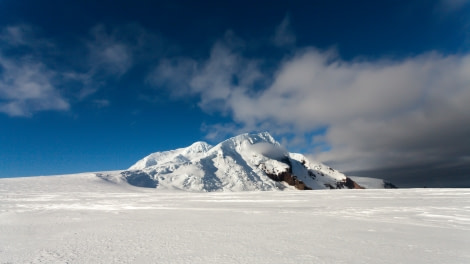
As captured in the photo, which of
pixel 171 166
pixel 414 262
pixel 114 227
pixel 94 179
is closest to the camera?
pixel 414 262

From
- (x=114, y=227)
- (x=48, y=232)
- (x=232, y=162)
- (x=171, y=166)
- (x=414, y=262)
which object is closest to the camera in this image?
(x=414, y=262)

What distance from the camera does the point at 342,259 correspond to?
21.0 feet

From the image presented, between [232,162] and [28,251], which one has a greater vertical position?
[232,162]

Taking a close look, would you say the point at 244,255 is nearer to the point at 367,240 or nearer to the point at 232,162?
the point at 367,240

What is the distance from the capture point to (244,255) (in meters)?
6.79

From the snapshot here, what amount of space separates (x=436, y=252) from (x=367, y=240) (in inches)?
73.0

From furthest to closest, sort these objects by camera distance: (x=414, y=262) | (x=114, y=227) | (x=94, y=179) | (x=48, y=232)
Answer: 1. (x=94, y=179)
2. (x=114, y=227)
3. (x=48, y=232)
4. (x=414, y=262)

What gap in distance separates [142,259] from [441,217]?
15394mm

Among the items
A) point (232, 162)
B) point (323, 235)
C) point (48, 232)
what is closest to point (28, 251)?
point (48, 232)

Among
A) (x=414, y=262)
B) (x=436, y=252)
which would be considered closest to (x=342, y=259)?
(x=414, y=262)

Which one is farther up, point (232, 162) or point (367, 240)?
point (232, 162)

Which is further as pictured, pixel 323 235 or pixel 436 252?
pixel 323 235

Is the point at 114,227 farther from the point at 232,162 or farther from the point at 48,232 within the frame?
the point at 232,162

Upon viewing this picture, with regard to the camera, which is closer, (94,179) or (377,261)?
(377,261)
